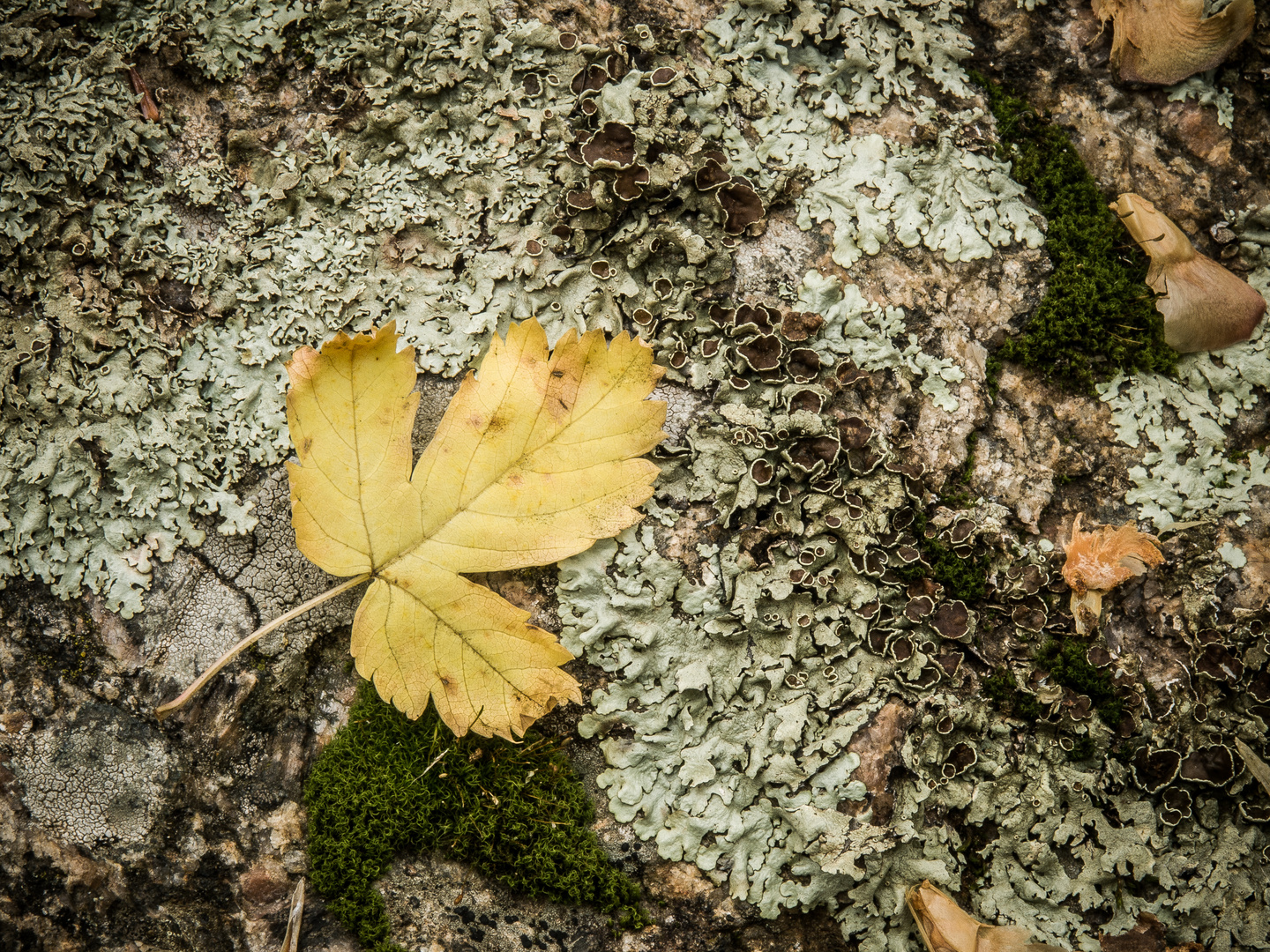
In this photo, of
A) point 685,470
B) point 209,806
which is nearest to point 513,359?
point 685,470

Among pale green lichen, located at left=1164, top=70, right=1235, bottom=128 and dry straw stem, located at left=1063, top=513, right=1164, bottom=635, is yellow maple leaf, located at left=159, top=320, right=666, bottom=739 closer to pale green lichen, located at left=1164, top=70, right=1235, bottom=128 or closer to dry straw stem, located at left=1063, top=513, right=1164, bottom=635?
dry straw stem, located at left=1063, top=513, right=1164, bottom=635

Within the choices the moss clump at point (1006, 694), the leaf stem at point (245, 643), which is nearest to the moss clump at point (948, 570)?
the moss clump at point (1006, 694)

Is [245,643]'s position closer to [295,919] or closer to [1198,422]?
[295,919]

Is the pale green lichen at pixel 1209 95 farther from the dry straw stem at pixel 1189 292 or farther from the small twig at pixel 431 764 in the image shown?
the small twig at pixel 431 764

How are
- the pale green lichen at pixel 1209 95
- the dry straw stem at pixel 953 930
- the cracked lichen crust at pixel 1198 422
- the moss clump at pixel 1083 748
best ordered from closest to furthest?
the dry straw stem at pixel 953 930 < the moss clump at pixel 1083 748 < the cracked lichen crust at pixel 1198 422 < the pale green lichen at pixel 1209 95

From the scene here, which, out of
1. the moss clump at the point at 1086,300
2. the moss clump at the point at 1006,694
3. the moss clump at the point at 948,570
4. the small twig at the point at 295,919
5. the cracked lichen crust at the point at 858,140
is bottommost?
the small twig at the point at 295,919

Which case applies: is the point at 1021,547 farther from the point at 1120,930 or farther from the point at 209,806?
the point at 209,806
